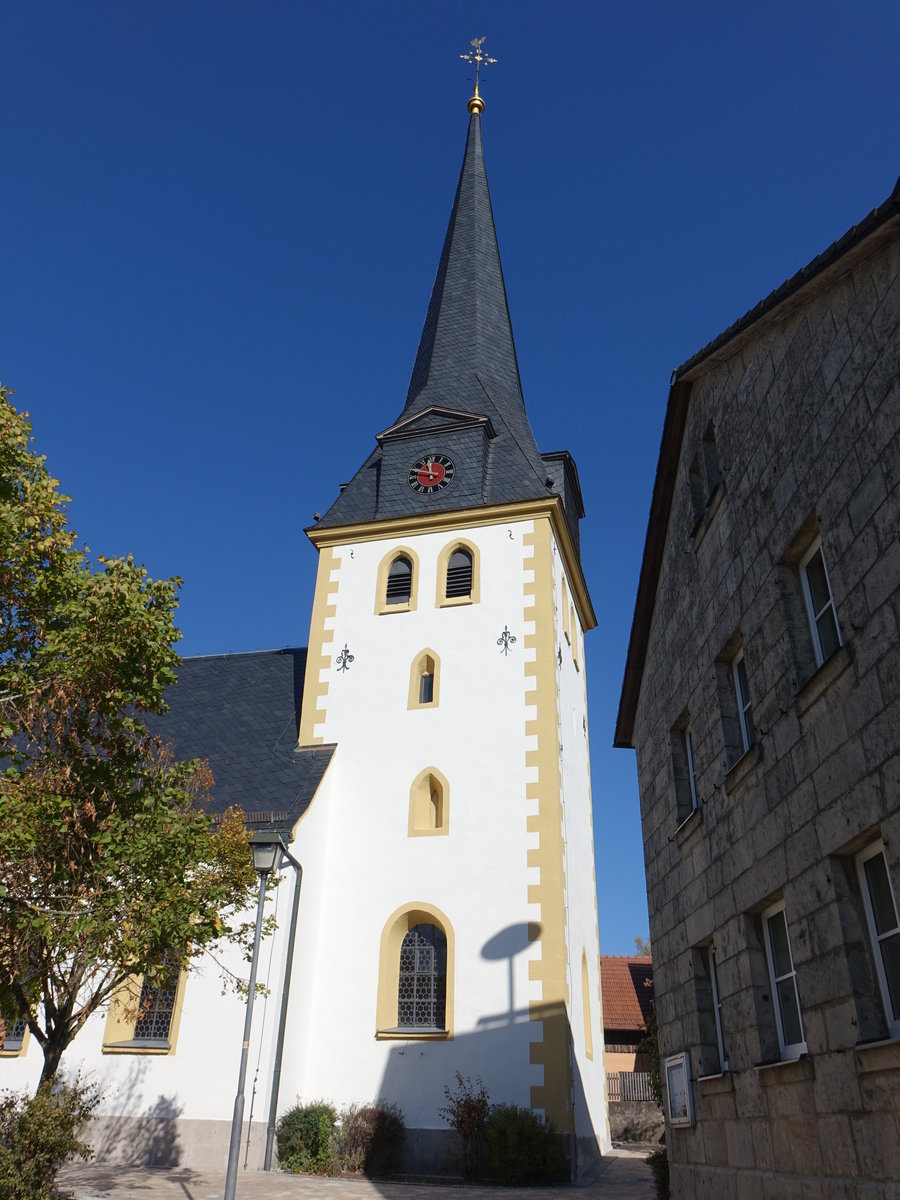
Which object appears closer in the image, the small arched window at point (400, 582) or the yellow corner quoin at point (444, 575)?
→ the yellow corner quoin at point (444, 575)

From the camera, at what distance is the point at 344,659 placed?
19.2m

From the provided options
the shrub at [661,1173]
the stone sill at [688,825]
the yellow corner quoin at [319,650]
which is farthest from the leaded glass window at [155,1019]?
the stone sill at [688,825]

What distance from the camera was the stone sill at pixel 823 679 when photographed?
6.22m

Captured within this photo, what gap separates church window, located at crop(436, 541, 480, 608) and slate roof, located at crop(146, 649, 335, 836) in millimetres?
3781

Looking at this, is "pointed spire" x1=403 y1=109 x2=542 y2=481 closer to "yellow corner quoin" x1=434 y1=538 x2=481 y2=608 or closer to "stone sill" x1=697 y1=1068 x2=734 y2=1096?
"yellow corner quoin" x1=434 y1=538 x2=481 y2=608

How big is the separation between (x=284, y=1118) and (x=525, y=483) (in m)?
12.5

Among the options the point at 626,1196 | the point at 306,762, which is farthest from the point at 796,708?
the point at 306,762

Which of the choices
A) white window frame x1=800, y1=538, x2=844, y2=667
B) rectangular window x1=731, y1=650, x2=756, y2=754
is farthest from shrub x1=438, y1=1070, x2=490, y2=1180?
white window frame x1=800, y1=538, x2=844, y2=667

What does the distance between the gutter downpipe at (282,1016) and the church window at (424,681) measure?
155 inches

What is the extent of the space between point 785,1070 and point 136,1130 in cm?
1089

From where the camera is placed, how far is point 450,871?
1612cm

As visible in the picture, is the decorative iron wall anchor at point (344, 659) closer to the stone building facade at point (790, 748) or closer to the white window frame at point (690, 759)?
the stone building facade at point (790, 748)

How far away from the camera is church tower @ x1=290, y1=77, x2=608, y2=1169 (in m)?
14.8

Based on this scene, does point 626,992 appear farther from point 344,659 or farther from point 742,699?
point 742,699
